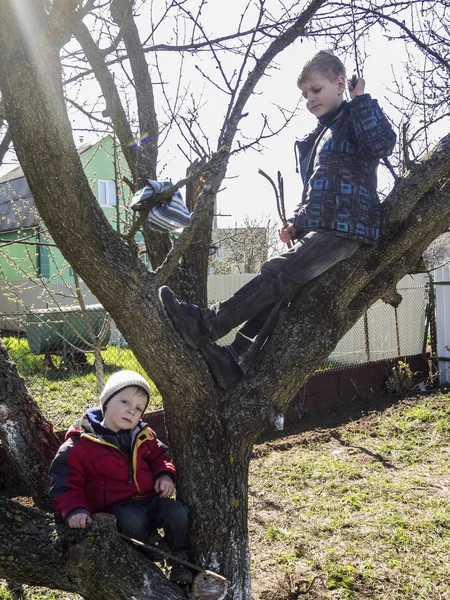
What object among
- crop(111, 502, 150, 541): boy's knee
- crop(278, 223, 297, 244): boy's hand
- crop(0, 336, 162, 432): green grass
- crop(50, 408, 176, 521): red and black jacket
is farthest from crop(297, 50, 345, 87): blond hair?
crop(0, 336, 162, 432): green grass

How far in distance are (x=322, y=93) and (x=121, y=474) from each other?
2033mm

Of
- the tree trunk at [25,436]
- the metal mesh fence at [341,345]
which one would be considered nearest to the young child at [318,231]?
the tree trunk at [25,436]

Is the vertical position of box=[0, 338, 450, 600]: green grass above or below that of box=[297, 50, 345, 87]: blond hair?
below

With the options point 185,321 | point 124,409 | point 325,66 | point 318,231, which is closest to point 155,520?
point 124,409

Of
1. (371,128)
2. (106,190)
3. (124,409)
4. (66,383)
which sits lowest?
(66,383)

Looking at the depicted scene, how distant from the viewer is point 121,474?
241cm

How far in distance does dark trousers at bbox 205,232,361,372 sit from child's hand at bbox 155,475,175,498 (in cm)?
57

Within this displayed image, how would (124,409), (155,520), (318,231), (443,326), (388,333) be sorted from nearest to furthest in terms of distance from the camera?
1. (155,520)
2. (124,409)
3. (318,231)
4. (443,326)
5. (388,333)

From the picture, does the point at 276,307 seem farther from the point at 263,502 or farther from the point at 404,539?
the point at 263,502

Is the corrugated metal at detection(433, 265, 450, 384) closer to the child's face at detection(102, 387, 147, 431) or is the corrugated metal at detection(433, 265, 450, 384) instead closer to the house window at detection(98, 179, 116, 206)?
the child's face at detection(102, 387, 147, 431)

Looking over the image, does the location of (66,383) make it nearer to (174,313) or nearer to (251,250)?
(174,313)

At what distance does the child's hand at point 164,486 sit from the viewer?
2396 mm

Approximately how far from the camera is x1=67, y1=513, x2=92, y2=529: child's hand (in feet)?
6.86

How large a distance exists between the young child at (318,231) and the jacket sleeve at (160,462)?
17.5 inches
